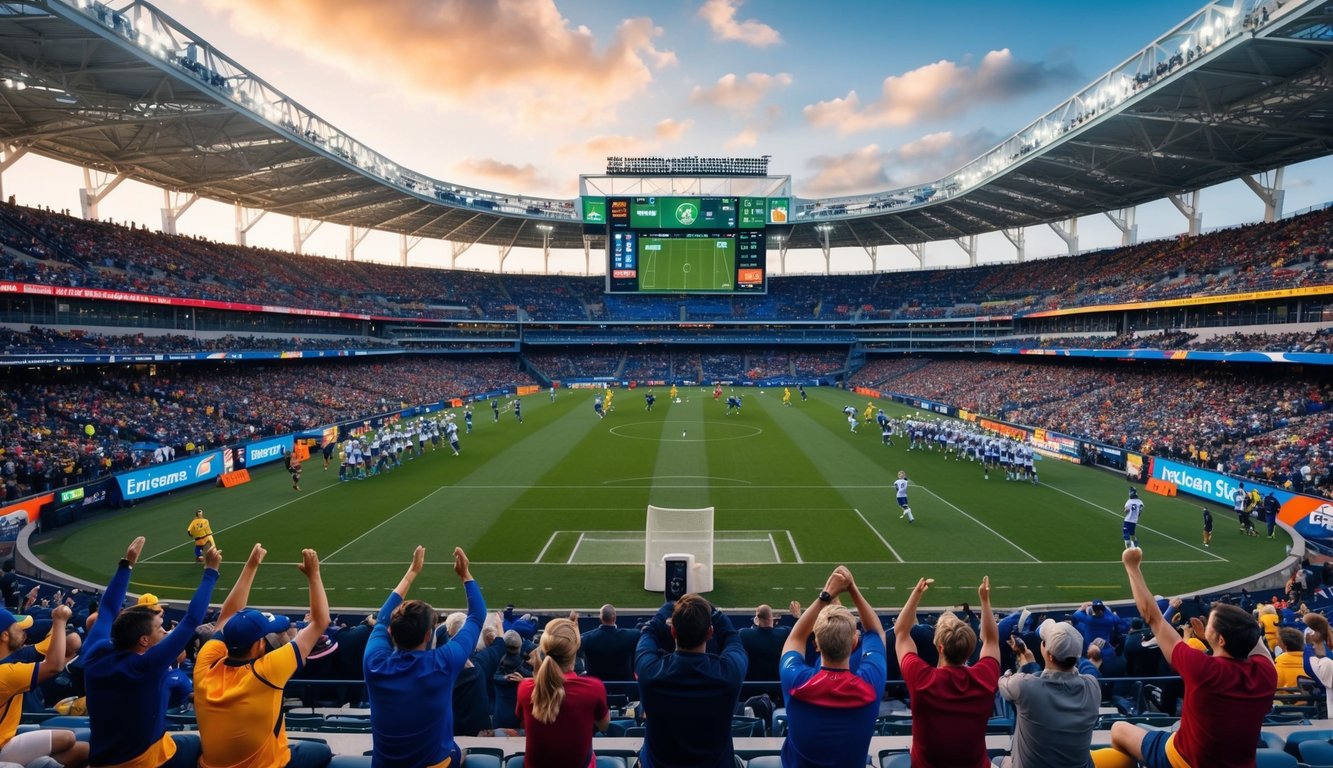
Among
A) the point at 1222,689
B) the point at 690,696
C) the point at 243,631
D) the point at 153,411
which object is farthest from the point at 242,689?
the point at 153,411

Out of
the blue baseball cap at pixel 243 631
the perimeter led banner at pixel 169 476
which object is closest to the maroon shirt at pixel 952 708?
the blue baseball cap at pixel 243 631

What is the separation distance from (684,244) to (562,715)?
182 ft

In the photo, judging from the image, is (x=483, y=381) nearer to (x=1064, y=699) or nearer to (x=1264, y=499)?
(x=1264, y=499)

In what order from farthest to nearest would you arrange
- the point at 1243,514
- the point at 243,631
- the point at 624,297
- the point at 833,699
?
the point at 624,297 → the point at 1243,514 → the point at 243,631 → the point at 833,699

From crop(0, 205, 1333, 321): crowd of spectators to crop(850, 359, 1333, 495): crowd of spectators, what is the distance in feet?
15.4

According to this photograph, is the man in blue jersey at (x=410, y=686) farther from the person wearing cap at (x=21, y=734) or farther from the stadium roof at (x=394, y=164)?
the stadium roof at (x=394, y=164)

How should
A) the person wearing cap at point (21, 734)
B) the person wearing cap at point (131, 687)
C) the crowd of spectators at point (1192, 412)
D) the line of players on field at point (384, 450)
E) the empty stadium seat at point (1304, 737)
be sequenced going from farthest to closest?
1. the line of players on field at point (384, 450)
2. the crowd of spectators at point (1192, 412)
3. the empty stadium seat at point (1304, 737)
4. the person wearing cap at point (21, 734)
5. the person wearing cap at point (131, 687)

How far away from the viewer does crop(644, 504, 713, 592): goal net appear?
14.8 meters

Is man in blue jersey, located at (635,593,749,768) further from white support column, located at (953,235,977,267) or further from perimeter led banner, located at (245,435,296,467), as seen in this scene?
white support column, located at (953,235,977,267)

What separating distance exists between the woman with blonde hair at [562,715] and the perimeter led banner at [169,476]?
25895 mm

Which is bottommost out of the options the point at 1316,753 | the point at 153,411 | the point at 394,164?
the point at 153,411

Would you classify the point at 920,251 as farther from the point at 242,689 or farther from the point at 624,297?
the point at 242,689

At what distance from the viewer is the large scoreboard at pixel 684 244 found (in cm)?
5656

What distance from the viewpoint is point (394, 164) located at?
5600 centimetres
